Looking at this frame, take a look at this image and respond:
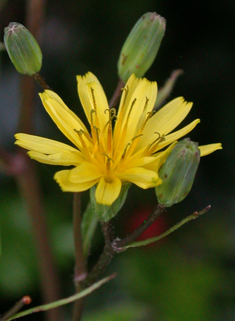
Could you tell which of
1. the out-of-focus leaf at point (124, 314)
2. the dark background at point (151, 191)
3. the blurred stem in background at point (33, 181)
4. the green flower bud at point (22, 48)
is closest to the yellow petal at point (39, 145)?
the green flower bud at point (22, 48)

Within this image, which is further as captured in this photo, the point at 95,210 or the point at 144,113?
the point at 144,113

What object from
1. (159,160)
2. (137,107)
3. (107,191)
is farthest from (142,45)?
(107,191)

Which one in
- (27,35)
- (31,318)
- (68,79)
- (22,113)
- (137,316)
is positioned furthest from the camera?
(68,79)

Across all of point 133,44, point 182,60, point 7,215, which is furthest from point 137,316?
point 182,60

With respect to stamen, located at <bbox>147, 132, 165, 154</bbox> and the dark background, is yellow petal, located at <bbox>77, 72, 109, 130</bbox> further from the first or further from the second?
the dark background

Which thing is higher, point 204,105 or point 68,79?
point 68,79

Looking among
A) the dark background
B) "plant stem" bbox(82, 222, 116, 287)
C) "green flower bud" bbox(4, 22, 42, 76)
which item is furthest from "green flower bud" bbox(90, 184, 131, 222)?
the dark background

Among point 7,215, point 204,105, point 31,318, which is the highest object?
point 204,105

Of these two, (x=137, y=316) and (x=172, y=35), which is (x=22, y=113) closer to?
(x=137, y=316)
